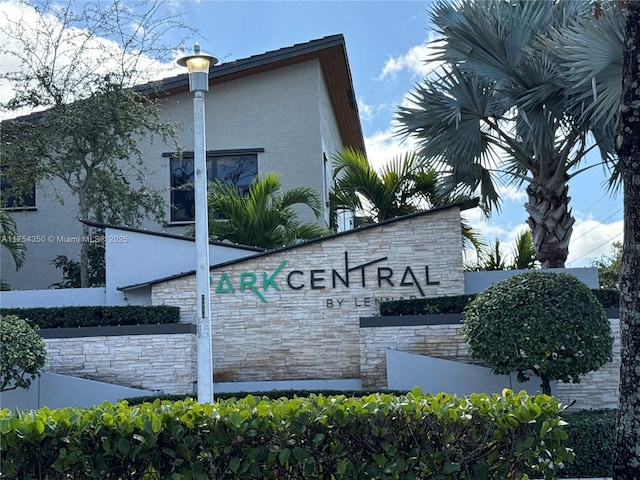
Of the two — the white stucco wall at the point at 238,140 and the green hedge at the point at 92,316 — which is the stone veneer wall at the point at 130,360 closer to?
the green hedge at the point at 92,316

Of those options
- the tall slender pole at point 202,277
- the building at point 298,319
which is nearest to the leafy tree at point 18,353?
the building at point 298,319

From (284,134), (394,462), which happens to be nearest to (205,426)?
(394,462)

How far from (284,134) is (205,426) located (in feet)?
51.5

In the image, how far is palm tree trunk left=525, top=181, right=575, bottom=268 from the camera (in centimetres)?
1415

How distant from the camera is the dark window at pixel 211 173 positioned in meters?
20.4

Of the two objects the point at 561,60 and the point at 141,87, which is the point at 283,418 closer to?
the point at 561,60

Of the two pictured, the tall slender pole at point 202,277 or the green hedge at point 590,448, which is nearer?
the tall slender pole at point 202,277

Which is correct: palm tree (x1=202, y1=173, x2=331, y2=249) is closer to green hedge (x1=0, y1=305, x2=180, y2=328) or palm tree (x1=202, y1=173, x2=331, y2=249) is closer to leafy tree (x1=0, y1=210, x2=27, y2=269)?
green hedge (x1=0, y1=305, x2=180, y2=328)

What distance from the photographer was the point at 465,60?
47.5 feet

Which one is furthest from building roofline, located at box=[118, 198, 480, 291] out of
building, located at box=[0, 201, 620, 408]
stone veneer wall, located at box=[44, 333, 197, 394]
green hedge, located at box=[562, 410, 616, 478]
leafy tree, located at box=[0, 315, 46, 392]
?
green hedge, located at box=[562, 410, 616, 478]

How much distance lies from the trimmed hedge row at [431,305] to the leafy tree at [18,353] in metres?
5.64

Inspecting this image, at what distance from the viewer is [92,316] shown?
1352 cm

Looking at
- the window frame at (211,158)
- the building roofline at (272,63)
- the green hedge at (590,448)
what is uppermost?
the building roofline at (272,63)

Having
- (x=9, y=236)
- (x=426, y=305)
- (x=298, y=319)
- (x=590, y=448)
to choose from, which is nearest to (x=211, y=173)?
(x=9, y=236)
